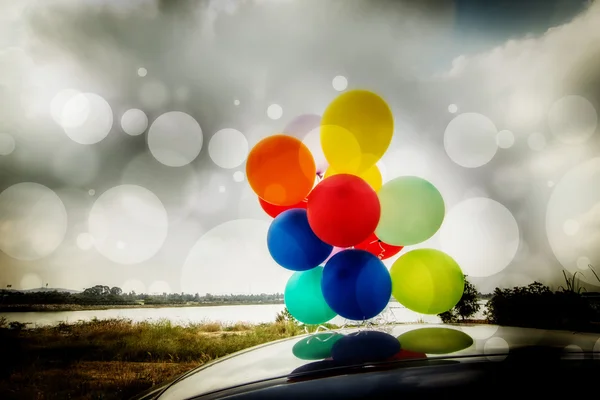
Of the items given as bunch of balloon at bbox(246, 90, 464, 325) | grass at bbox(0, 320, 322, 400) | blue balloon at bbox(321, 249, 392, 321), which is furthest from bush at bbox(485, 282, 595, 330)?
grass at bbox(0, 320, 322, 400)

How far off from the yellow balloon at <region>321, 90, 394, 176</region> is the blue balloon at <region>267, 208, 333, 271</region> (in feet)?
1.88

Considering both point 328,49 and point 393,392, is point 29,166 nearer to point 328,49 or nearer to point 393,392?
point 328,49

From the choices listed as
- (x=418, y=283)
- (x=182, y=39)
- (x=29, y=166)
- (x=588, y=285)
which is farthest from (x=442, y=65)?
(x=29, y=166)

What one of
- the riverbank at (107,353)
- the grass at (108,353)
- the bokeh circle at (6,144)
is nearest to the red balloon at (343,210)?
the grass at (108,353)

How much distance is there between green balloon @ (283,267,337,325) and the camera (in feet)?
8.90

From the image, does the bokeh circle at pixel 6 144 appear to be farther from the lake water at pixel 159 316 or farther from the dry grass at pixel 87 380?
the dry grass at pixel 87 380

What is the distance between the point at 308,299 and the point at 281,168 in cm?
117

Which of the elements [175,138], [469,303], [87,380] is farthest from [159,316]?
[469,303]

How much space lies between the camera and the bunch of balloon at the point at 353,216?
7.47 feet

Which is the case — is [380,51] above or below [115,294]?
above

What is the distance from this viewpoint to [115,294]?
10711 mm

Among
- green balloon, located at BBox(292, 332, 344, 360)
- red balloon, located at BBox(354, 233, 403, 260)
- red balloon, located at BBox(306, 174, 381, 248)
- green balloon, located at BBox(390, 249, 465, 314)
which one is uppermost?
red balloon, located at BBox(306, 174, 381, 248)

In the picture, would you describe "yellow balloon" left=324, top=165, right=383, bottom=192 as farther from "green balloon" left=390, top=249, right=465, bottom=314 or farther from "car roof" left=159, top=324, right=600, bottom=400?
"car roof" left=159, top=324, right=600, bottom=400

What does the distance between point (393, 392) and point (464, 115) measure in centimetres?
856
